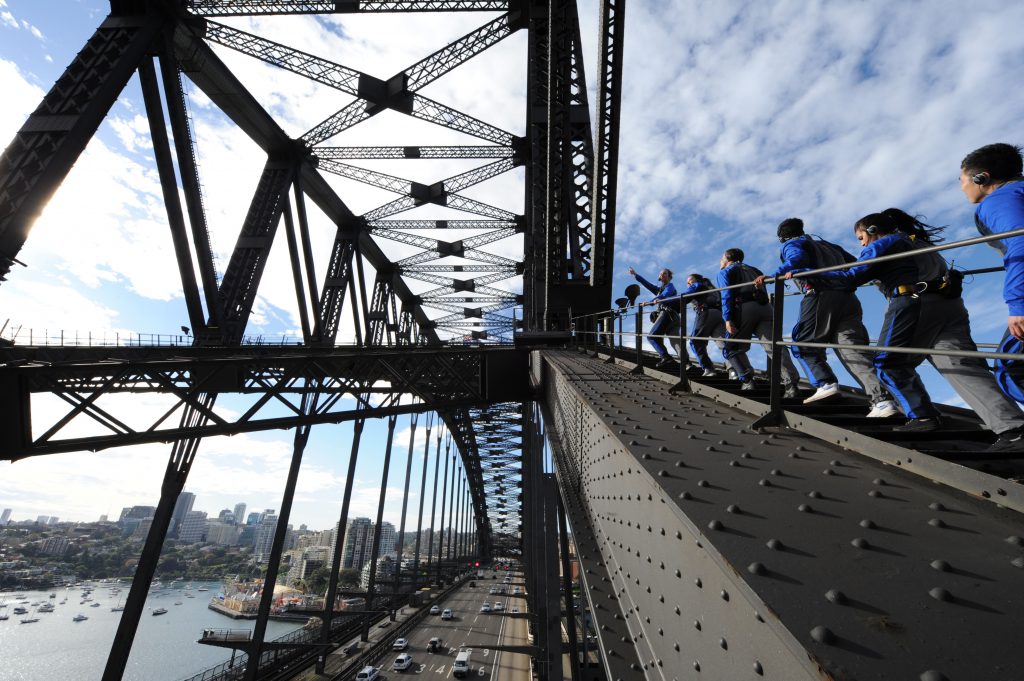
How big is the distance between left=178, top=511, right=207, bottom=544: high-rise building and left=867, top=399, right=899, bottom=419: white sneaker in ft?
213

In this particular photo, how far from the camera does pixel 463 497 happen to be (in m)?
59.1

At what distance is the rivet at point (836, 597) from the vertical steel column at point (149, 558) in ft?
26.1

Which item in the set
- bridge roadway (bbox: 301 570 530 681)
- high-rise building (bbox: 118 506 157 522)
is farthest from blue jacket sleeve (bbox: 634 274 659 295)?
high-rise building (bbox: 118 506 157 522)

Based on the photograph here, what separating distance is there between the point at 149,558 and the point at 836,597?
10572mm

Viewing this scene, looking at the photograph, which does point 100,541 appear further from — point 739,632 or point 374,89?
point 739,632

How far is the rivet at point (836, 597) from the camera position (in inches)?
45.8

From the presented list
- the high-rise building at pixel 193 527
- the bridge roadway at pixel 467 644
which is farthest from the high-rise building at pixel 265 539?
the bridge roadway at pixel 467 644

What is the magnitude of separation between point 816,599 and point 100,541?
3102 centimetres

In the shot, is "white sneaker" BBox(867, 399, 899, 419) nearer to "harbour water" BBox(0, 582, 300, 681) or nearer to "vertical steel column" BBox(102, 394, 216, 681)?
"vertical steel column" BBox(102, 394, 216, 681)

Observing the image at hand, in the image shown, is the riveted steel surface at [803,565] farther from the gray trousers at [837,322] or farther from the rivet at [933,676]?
the gray trousers at [837,322]

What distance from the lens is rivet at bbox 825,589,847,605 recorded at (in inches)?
45.8

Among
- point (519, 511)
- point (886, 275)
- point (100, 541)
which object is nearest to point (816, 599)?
point (886, 275)

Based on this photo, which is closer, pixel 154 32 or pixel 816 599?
pixel 816 599

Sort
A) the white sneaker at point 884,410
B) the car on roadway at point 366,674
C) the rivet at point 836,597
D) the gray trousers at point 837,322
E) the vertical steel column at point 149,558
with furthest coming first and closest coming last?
1. the car on roadway at point 366,674
2. the vertical steel column at point 149,558
3. the gray trousers at point 837,322
4. the white sneaker at point 884,410
5. the rivet at point 836,597
